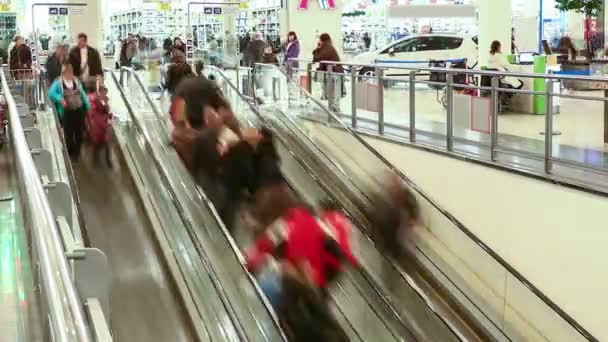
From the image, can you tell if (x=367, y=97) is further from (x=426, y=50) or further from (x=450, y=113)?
(x=426, y=50)

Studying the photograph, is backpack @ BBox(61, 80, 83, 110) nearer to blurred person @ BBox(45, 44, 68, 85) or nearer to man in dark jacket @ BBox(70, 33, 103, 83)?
man in dark jacket @ BBox(70, 33, 103, 83)

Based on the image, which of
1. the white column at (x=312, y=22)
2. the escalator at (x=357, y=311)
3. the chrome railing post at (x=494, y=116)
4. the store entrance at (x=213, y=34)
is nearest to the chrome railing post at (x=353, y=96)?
the chrome railing post at (x=494, y=116)

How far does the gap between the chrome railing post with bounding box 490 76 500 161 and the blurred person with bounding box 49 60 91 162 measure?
488 centimetres

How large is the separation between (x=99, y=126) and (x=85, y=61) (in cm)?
251

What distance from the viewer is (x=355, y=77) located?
13086 millimetres

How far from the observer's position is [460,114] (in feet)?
35.2

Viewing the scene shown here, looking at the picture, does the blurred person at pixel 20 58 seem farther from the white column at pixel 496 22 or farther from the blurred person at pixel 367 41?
the blurred person at pixel 367 41

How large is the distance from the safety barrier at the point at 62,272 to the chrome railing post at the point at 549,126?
231 inches

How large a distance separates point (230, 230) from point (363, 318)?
1494 mm

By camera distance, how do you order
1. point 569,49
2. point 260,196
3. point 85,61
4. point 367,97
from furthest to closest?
point 569,49 → point 367,97 → point 85,61 → point 260,196

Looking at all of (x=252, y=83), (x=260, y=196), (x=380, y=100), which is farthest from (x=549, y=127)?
(x=252, y=83)

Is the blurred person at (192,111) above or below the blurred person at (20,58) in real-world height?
below

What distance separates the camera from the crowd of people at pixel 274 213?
5051 millimetres

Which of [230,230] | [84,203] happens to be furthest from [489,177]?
[84,203]
